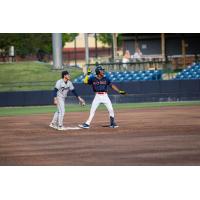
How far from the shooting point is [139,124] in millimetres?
22438

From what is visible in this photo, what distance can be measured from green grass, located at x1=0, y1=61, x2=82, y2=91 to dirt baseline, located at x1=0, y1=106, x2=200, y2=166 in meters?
10.4

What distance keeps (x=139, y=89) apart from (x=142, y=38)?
12260 millimetres

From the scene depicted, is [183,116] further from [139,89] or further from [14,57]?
[14,57]

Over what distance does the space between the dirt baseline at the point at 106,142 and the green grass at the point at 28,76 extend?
34.2 feet

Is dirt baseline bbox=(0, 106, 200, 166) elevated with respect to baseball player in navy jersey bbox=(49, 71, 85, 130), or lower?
lower

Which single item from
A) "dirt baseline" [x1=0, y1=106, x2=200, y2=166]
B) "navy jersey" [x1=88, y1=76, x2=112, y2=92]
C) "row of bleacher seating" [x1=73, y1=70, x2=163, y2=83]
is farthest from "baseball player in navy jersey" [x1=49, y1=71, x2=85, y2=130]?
"row of bleacher seating" [x1=73, y1=70, x2=163, y2=83]

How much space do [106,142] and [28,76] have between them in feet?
68.4

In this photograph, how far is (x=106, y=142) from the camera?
1744 centimetres

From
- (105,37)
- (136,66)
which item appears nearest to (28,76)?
(136,66)

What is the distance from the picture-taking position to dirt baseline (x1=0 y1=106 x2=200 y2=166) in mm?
14602

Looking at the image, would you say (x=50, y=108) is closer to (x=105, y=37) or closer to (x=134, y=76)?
(x=134, y=76)

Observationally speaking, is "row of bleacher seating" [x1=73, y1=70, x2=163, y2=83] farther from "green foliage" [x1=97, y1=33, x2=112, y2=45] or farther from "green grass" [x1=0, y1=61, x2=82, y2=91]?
"green foliage" [x1=97, y1=33, x2=112, y2=45]

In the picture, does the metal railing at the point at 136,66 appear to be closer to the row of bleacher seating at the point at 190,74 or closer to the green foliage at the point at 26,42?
the row of bleacher seating at the point at 190,74
